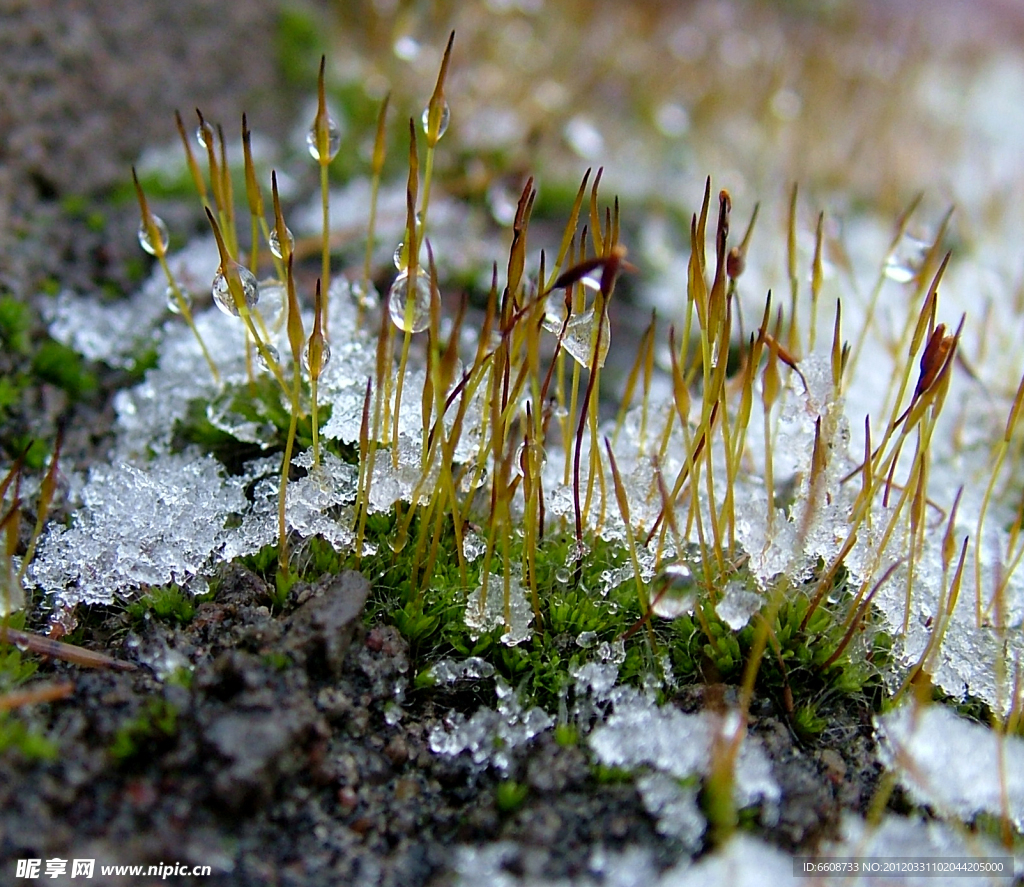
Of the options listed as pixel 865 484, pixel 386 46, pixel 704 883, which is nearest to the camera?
pixel 704 883

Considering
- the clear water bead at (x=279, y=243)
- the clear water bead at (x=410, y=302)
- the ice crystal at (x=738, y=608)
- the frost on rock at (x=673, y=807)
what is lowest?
the frost on rock at (x=673, y=807)

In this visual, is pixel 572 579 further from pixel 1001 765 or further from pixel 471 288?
pixel 471 288

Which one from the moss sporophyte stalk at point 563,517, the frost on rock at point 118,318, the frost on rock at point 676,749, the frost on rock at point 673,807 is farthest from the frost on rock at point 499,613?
the frost on rock at point 118,318

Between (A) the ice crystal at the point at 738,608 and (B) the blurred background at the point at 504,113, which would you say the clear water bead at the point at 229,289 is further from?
(A) the ice crystal at the point at 738,608

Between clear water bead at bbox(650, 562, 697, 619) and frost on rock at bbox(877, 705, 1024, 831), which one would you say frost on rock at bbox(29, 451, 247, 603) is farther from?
frost on rock at bbox(877, 705, 1024, 831)

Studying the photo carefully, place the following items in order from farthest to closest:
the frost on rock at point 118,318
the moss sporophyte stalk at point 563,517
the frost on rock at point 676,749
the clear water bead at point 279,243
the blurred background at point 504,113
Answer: the blurred background at point 504,113 < the frost on rock at point 118,318 < the clear water bead at point 279,243 < the moss sporophyte stalk at point 563,517 < the frost on rock at point 676,749

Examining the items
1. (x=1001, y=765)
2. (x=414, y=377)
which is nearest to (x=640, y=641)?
(x=1001, y=765)
